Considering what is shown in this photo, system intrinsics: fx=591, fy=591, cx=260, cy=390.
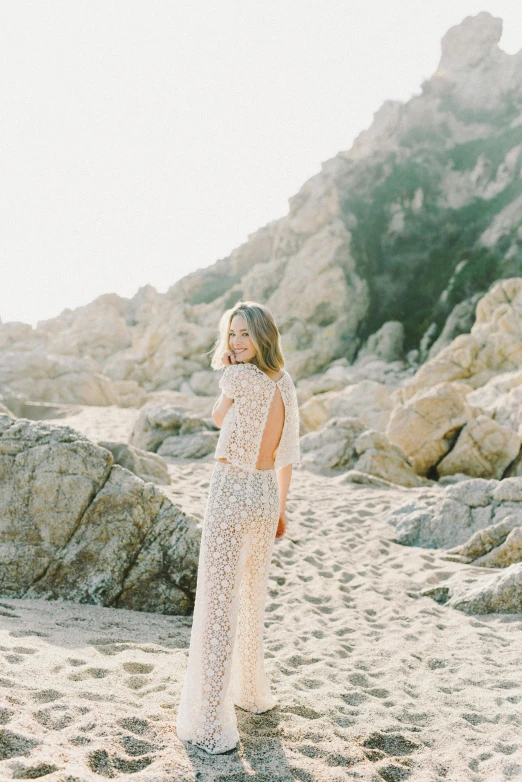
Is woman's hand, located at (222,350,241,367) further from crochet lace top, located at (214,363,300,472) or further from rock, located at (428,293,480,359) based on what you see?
rock, located at (428,293,480,359)

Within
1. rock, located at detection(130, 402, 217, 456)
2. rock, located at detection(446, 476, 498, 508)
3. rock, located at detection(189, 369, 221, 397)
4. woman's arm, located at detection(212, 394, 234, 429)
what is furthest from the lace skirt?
rock, located at detection(189, 369, 221, 397)

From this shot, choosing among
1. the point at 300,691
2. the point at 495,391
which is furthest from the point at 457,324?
the point at 300,691

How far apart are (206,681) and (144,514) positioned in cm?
248

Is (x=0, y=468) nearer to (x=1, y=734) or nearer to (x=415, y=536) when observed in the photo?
(x=1, y=734)

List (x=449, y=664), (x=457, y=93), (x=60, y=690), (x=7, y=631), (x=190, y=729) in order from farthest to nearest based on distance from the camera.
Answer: (x=457, y=93)
(x=449, y=664)
(x=7, y=631)
(x=60, y=690)
(x=190, y=729)

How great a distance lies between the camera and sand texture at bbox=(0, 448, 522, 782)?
2607 millimetres

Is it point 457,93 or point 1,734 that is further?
point 457,93

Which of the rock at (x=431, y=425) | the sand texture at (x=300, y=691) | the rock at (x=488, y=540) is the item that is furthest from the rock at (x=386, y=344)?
the sand texture at (x=300, y=691)

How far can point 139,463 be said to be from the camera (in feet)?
27.2

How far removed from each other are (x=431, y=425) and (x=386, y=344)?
2021 cm

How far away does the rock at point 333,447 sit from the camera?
12391 mm

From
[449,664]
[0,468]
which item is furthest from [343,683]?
[0,468]

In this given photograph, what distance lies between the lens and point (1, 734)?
2.46m

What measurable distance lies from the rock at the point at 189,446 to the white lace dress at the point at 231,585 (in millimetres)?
8810
